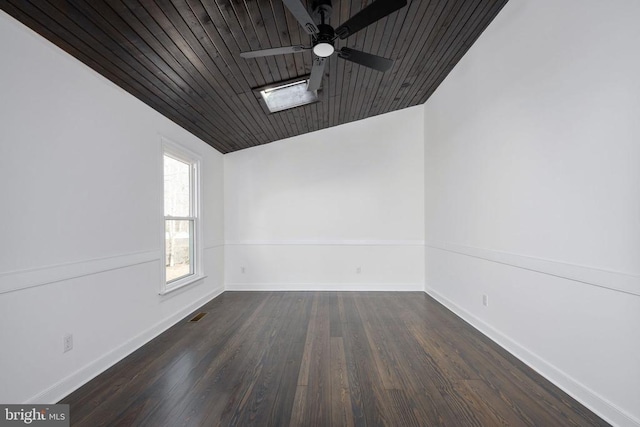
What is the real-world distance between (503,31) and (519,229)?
1.86 meters

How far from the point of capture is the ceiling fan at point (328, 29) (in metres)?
1.82

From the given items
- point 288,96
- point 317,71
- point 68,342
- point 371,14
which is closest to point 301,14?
point 371,14

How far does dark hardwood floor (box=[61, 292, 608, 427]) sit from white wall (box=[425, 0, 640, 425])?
306 millimetres

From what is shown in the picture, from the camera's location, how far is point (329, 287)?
4871mm

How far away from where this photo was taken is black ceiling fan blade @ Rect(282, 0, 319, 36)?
1674mm

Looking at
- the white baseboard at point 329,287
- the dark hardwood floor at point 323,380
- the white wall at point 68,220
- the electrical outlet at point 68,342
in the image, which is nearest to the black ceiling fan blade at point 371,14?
the white wall at point 68,220

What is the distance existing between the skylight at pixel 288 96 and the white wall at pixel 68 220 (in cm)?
128

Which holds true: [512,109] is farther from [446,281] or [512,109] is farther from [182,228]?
[182,228]

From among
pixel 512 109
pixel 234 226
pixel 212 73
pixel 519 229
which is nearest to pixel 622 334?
pixel 519 229

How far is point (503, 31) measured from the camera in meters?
2.75

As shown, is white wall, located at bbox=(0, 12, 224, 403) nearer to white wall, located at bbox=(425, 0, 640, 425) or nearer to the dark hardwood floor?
the dark hardwood floor
